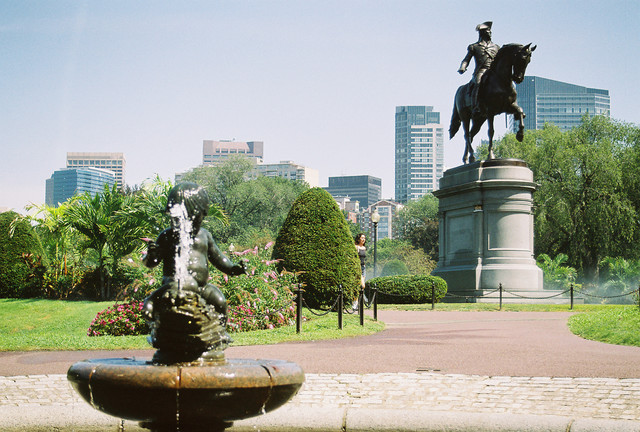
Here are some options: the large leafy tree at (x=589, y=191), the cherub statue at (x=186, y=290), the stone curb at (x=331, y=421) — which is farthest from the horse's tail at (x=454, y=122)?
the cherub statue at (x=186, y=290)

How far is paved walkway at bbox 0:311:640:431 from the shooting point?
244 inches

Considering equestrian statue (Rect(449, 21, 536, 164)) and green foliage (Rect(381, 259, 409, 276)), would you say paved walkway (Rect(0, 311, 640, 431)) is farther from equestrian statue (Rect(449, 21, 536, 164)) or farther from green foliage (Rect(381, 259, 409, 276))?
green foliage (Rect(381, 259, 409, 276))

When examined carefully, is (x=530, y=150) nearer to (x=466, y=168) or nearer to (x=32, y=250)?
(x=466, y=168)

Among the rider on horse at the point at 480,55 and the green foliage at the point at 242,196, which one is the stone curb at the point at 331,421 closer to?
the rider on horse at the point at 480,55

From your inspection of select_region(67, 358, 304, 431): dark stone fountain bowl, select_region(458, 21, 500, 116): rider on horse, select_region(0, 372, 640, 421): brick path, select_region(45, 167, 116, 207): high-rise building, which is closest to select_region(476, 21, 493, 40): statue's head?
select_region(458, 21, 500, 116): rider on horse

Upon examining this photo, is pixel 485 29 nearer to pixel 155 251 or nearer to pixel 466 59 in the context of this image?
pixel 466 59

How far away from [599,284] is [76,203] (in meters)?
32.4

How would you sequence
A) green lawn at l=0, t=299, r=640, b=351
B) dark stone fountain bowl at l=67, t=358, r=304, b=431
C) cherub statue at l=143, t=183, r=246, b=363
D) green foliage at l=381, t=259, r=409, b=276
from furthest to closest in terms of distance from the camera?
green foliage at l=381, t=259, r=409, b=276, green lawn at l=0, t=299, r=640, b=351, cherub statue at l=143, t=183, r=246, b=363, dark stone fountain bowl at l=67, t=358, r=304, b=431

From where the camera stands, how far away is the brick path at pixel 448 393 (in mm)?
6809

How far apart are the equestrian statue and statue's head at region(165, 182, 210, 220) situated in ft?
74.4

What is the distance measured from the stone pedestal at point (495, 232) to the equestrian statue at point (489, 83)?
1.57 meters

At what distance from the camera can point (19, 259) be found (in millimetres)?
25547

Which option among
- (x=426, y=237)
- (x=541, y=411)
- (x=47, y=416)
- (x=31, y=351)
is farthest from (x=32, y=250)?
(x=426, y=237)

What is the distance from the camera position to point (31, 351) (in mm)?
11719
